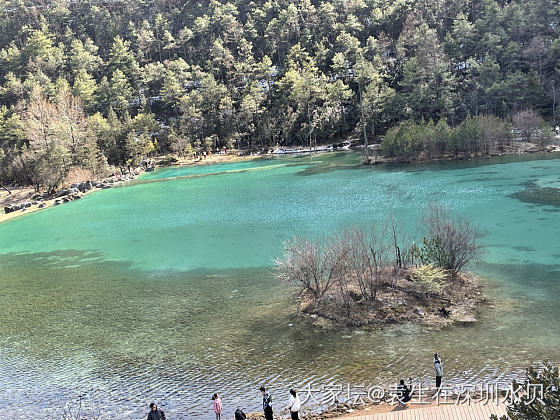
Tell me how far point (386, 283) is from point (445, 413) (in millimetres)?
9278

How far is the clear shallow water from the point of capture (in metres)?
16.2

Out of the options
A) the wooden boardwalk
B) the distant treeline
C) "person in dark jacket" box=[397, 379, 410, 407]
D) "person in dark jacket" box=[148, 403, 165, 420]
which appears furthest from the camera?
the distant treeline

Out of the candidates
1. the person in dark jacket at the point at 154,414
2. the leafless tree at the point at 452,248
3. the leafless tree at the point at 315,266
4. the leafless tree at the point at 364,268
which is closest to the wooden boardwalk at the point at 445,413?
the person in dark jacket at the point at 154,414

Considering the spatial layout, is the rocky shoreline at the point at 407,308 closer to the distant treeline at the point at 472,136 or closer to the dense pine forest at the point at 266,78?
the distant treeline at the point at 472,136

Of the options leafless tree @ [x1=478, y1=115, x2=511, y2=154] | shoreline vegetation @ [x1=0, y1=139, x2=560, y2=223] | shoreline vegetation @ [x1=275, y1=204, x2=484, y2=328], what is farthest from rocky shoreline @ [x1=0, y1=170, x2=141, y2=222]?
leafless tree @ [x1=478, y1=115, x2=511, y2=154]

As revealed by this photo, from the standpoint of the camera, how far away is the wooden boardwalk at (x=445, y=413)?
11.8m

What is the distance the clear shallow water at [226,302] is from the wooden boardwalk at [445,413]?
243 cm

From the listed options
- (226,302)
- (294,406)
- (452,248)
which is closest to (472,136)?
(452,248)

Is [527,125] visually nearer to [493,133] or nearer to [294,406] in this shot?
[493,133]

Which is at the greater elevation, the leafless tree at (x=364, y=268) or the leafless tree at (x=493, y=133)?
the leafless tree at (x=493, y=133)

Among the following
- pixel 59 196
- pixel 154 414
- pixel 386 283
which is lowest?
pixel 154 414

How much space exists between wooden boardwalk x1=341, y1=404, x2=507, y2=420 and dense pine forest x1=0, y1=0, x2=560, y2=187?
52270 millimetres

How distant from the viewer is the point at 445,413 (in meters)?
12.1

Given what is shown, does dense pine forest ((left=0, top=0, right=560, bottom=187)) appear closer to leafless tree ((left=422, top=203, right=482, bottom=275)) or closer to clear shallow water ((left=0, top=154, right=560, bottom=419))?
clear shallow water ((left=0, top=154, right=560, bottom=419))
